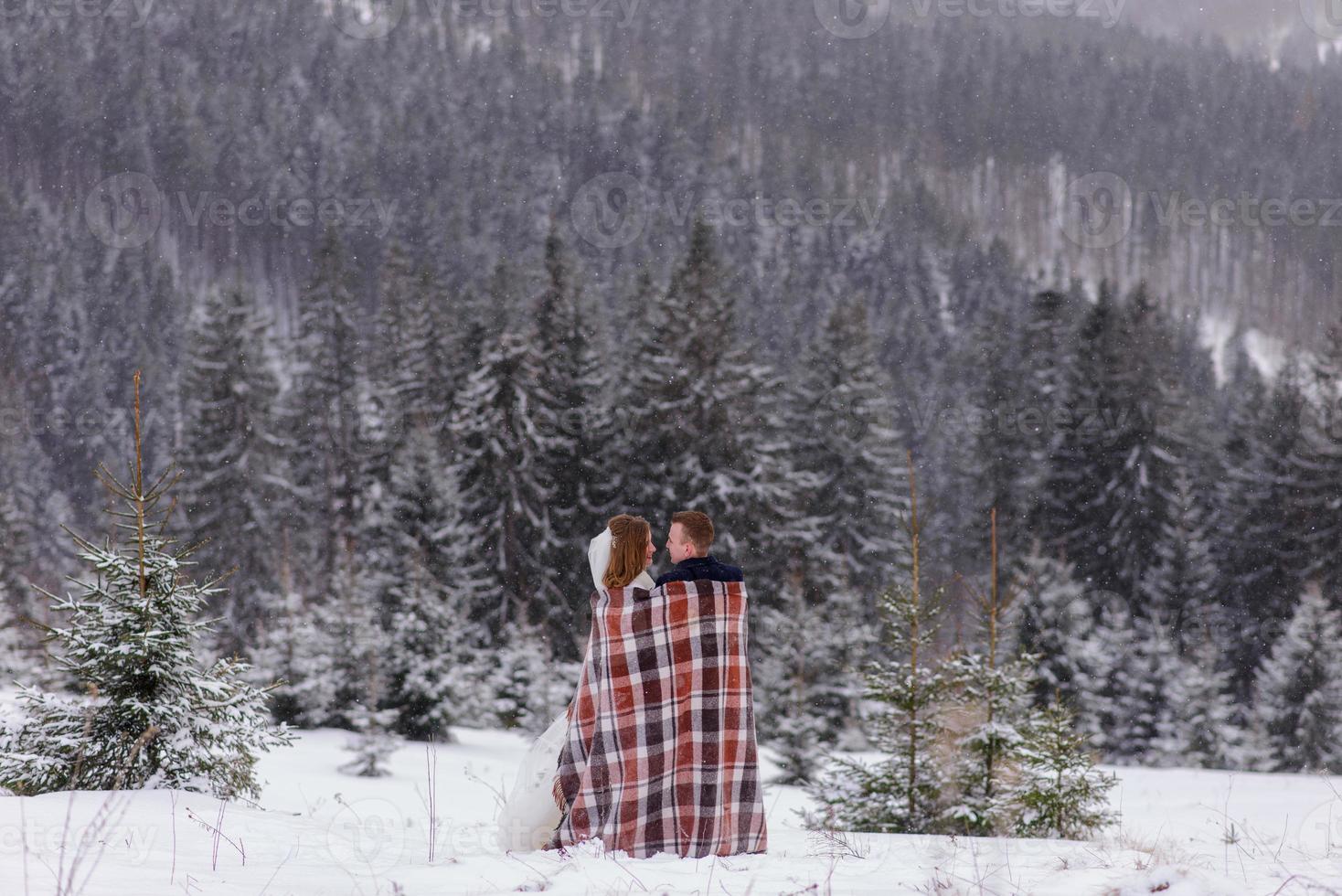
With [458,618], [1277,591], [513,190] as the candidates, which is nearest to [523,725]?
[458,618]

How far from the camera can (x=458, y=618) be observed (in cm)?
1961

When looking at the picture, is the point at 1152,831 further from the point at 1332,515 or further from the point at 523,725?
the point at 1332,515

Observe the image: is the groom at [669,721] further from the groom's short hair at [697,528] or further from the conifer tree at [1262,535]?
the conifer tree at [1262,535]

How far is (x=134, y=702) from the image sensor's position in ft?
20.6

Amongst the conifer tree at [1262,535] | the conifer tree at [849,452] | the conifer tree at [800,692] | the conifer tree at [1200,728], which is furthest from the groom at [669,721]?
the conifer tree at [1262,535]

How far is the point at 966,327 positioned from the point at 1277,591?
56.7 m

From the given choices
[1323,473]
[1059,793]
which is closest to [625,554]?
[1059,793]

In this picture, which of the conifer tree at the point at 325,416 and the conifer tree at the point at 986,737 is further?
the conifer tree at the point at 325,416

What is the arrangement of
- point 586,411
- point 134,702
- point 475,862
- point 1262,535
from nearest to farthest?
point 475,862
point 134,702
point 586,411
point 1262,535

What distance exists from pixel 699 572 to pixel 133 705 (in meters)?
4.01

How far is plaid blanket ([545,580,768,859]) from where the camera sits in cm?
511

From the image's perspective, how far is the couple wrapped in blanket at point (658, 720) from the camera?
5.12 m

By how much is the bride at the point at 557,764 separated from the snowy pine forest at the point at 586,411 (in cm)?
392

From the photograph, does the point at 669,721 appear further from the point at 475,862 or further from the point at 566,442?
the point at 566,442
